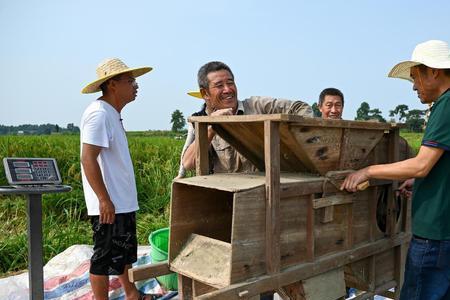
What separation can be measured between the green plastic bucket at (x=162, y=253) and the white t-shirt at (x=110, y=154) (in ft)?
2.05

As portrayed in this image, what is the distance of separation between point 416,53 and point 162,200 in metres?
5.10

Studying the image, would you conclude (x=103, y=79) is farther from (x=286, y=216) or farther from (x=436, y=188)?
(x=436, y=188)

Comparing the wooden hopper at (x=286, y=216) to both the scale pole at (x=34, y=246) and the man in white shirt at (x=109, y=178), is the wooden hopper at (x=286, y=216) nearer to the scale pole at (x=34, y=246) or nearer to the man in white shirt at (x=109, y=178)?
the man in white shirt at (x=109, y=178)

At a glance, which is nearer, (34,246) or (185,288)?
(185,288)

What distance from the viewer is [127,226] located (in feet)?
11.6

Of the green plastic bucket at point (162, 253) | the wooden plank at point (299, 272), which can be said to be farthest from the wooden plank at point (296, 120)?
the green plastic bucket at point (162, 253)

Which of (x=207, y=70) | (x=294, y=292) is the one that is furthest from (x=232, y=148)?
(x=294, y=292)

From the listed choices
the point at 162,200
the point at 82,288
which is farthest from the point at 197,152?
the point at 162,200

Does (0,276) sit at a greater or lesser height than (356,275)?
lesser

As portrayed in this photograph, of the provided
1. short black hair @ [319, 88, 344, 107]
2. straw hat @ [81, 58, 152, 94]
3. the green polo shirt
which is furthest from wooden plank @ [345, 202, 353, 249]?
short black hair @ [319, 88, 344, 107]

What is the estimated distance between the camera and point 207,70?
3002 mm

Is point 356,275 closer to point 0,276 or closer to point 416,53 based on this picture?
point 416,53

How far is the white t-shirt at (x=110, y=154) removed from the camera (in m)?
3.32

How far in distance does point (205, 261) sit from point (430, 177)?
1326 millimetres
